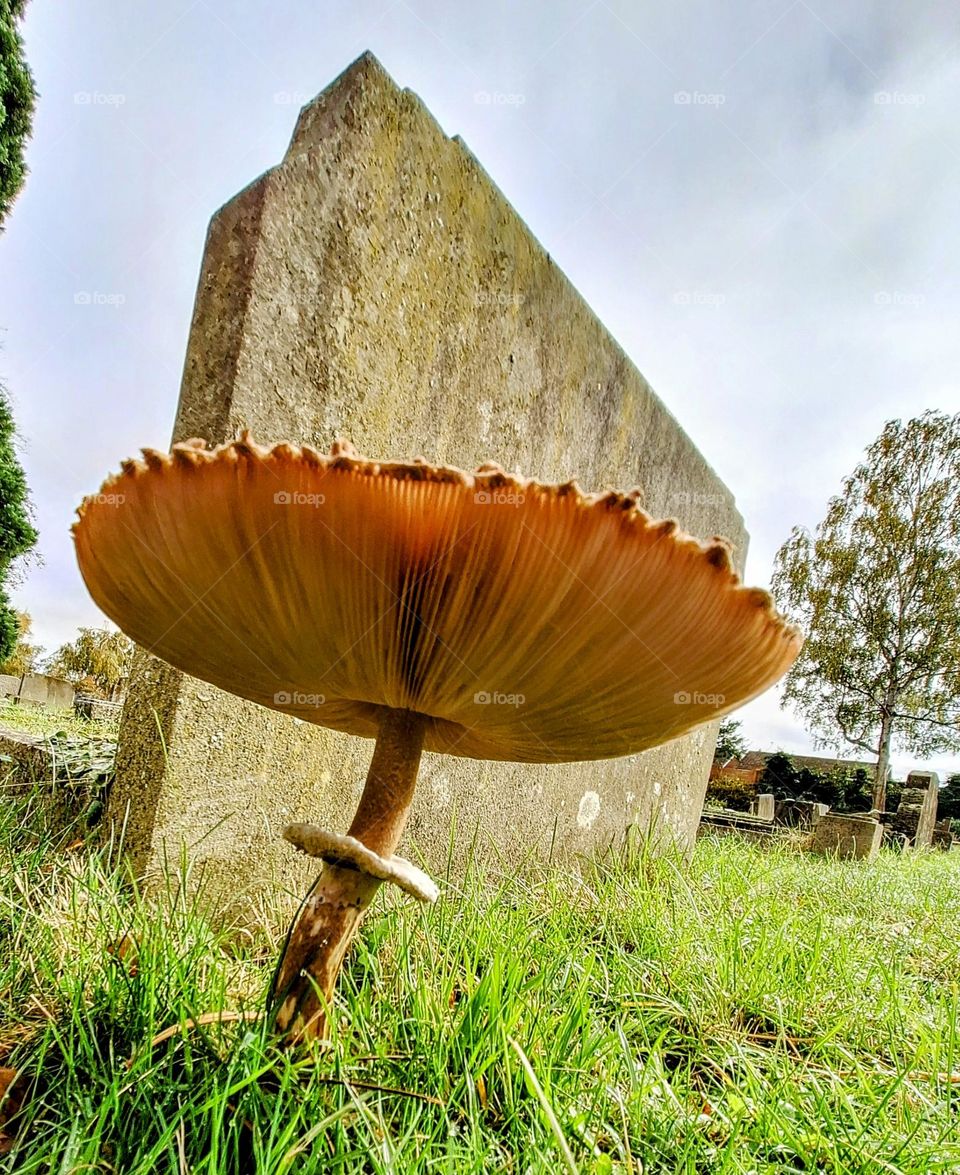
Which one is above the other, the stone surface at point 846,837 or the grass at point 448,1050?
the grass at point 448,1050

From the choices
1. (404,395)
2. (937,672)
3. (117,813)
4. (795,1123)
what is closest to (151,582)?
(117,813)

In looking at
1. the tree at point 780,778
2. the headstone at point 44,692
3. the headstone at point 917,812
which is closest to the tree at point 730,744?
the tree at point 780,778

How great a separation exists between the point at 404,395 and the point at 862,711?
1953 centimetres

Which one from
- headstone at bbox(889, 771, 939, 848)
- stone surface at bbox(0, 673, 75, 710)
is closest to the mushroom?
headstone at bbox(889, 771, 939, 848)

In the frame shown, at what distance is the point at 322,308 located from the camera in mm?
1762

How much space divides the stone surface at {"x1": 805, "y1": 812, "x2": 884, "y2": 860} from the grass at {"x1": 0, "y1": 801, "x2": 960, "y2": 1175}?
6.23 meters

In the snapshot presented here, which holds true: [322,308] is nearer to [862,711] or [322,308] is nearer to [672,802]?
[672,802]

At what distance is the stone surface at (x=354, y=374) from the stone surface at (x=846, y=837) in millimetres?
6146

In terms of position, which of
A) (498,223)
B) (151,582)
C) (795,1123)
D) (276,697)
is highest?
(498,223)

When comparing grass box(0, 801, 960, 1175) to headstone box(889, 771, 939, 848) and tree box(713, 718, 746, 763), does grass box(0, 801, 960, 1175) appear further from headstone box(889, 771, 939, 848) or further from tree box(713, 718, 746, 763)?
tree box(713, 718, 746, 763)

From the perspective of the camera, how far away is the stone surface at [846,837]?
7406 millimetres

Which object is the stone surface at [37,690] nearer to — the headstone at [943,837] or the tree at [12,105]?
the tree at [12,105]

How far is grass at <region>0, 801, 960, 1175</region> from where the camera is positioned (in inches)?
36.3

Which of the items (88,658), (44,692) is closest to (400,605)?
(44,692)
